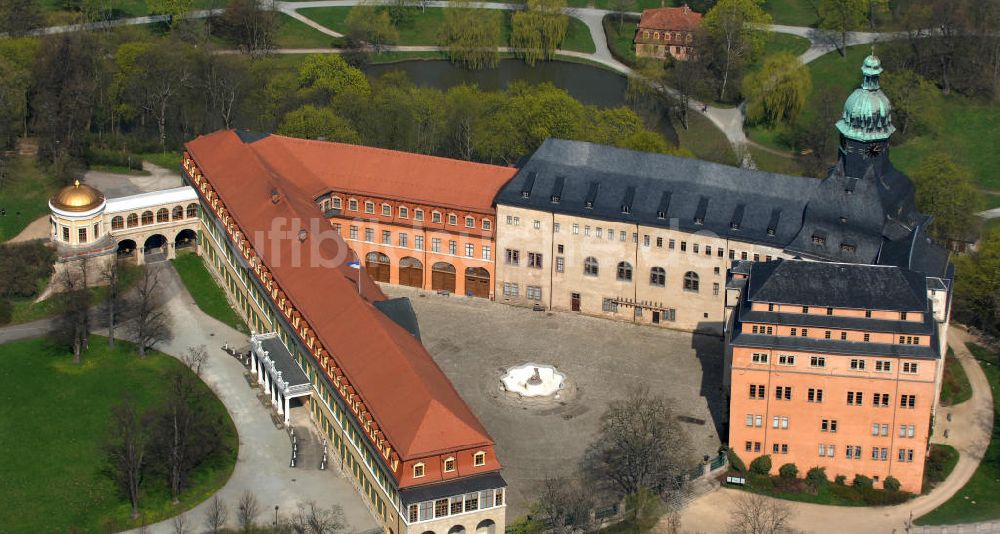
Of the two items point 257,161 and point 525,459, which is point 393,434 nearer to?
point 525,459

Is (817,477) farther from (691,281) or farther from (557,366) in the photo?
(691,281)

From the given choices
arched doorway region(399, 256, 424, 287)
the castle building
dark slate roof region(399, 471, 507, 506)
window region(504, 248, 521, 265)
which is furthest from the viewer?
arched doorway region(399, 256, 424, 287)

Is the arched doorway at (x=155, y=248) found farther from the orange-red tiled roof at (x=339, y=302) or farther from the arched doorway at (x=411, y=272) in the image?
the arched doorway at (x=411, y=272)

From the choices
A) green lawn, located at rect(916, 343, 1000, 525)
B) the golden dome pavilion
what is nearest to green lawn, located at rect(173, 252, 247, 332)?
the golden dome pavilion

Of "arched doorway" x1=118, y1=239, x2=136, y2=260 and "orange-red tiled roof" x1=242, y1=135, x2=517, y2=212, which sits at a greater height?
"orange-red tiled roof" x1=242, y1=135, x2=517, y2=212

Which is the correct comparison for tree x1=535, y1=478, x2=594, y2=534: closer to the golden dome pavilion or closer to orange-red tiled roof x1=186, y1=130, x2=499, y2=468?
orange-red tiled roof x1=186, y1=130, x2=499, y2=468

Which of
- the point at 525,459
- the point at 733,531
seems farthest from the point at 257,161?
the point at 733,531
